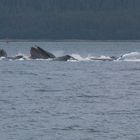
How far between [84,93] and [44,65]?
97.8ft

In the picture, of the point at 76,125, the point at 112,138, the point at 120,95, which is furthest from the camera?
the point at 120,95

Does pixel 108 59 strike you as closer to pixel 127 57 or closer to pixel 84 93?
Answer: pixel 127 57

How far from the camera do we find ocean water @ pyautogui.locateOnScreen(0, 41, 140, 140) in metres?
39.8

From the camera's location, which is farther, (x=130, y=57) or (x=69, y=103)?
(x=130, y=57)

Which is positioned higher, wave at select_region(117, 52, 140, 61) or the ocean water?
the ocean water

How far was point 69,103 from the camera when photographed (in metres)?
49.6

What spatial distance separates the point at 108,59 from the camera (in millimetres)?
95500

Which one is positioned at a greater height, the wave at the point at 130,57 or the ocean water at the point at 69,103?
the ocean water at the point at 69,103

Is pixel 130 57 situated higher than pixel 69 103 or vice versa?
pixel 69 103

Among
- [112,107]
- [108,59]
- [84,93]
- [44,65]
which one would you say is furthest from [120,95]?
[108,59]

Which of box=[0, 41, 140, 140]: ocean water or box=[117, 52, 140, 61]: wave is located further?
box=[117, 52, 140, 61]: wave

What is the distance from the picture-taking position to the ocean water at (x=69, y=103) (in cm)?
3981

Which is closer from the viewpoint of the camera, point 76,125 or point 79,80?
point 76,125

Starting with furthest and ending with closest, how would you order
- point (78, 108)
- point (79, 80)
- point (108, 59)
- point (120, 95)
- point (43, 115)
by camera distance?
point (108, 59)
point (79, 80)
point (120, 95)
point (78, 108)
point (43, 115)
